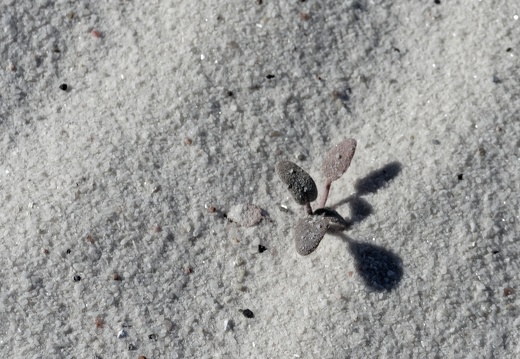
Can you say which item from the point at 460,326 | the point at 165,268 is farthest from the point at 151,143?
the point at 460,326

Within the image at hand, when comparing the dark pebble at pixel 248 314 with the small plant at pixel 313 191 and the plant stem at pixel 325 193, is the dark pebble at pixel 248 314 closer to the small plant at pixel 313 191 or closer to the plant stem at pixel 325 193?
the small plant at pixel 313 191

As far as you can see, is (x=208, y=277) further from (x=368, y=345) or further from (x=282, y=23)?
(x=282, y=23)

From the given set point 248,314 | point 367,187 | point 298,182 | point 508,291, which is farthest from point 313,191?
point 508,291

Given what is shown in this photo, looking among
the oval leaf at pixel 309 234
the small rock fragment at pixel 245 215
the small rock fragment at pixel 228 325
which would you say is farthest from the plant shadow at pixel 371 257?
the small rock fragment at pixel 228 325

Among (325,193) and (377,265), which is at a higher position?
(325,193)

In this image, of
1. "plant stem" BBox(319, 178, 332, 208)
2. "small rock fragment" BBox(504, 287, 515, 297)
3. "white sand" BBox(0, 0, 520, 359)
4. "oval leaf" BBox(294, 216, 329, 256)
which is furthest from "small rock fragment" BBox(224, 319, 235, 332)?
"small rock fragment" BBox(504, 287, 515, 297)

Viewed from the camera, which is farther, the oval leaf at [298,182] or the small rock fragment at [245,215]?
the small rock fragment at [245,215]

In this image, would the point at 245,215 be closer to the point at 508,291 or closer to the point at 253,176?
the point at 253,176
